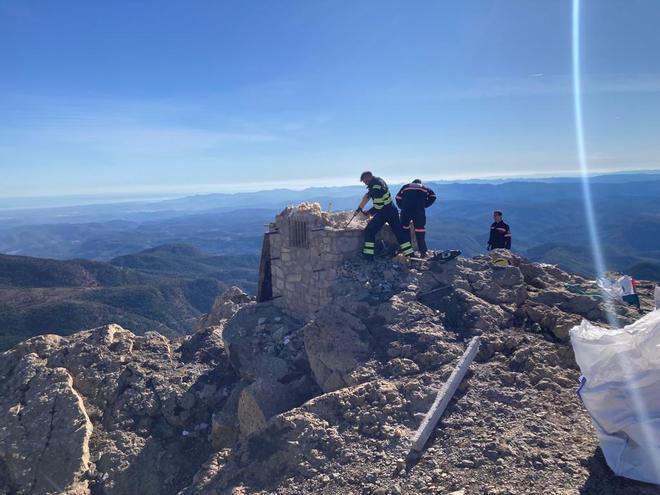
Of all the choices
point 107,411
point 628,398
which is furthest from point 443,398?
point 107,411

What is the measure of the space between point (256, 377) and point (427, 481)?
4420 millimetres

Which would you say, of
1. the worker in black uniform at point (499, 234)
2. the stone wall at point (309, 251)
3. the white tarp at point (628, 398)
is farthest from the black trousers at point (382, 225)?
the white tarp at point (628, 398)

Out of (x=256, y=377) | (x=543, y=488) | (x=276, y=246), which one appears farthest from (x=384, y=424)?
(x=276, y=246)

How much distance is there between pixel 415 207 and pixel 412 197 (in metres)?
0.24

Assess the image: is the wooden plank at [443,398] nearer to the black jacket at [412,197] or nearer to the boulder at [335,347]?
the boulder at [335,347]

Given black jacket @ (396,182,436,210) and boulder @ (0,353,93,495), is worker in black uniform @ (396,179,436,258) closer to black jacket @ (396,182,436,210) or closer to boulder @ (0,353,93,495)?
black jacket @ (396,182,436,210)

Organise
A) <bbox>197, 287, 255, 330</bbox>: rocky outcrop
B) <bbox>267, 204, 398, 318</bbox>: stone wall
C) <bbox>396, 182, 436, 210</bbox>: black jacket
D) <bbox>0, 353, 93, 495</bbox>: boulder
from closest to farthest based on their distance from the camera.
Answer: <bbox>0, 353, 93, 495</bbox>: boulder, <bbox>267, 204, 398, 318</bbox>: stone wall, <bbox>396, 182, 436, 210</bbox>: black jacket, <bbox>197, 287, 255, 330</bbox>: rocky outcrop

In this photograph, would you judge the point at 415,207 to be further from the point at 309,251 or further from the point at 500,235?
the point at 500,235

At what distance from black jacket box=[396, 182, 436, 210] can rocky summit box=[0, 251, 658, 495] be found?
1.37m

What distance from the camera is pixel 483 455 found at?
503 centimetres

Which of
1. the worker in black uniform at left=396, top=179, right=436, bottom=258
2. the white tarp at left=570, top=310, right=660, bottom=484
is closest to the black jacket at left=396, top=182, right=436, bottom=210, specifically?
the worker in black uniform at left=396, top=179, right=436, bottom=258

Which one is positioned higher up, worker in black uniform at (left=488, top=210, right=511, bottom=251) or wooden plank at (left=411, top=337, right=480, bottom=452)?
worker in black uniform at (left=488, top=210, right=511, bottom=251)

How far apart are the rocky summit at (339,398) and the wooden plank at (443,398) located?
0.11 meters

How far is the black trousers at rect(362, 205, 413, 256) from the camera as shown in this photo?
31.7ft
